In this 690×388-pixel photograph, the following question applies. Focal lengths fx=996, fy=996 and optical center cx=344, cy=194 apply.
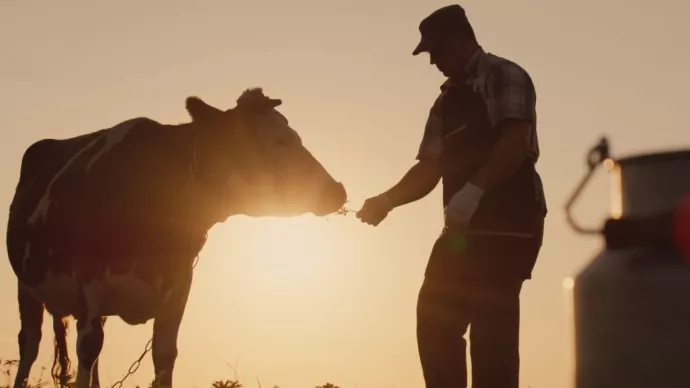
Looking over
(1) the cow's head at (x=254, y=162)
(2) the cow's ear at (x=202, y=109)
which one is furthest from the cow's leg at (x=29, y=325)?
(2) the cow's ear at (x=202, y=109)

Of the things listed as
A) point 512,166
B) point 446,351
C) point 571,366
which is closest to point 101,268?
point 446,351

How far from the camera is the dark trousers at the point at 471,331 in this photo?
17.4 feet

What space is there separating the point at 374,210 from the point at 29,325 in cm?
522

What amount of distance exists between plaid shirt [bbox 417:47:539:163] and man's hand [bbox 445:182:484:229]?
1.26ft

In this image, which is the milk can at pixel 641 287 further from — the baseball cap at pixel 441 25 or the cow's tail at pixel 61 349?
the cow's tail at pixel 61 349

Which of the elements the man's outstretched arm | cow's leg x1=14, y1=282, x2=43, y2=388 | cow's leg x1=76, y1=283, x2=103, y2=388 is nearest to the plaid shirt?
the man's outstretched arm

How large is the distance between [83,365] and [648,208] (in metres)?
6.05

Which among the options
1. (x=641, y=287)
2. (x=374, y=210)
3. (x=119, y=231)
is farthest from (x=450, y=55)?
(x=119, y=231)

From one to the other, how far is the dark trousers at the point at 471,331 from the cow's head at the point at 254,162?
288 cm

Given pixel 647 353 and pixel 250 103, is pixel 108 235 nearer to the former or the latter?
pixel 250 103

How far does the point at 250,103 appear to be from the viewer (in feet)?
28.9

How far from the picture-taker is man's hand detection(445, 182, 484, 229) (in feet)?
17.1

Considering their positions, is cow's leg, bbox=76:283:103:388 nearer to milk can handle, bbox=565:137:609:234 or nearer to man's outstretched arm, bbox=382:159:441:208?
man's outstretched arm, bbox=382:159:441:208

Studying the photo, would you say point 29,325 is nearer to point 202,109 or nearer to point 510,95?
point 202,109
